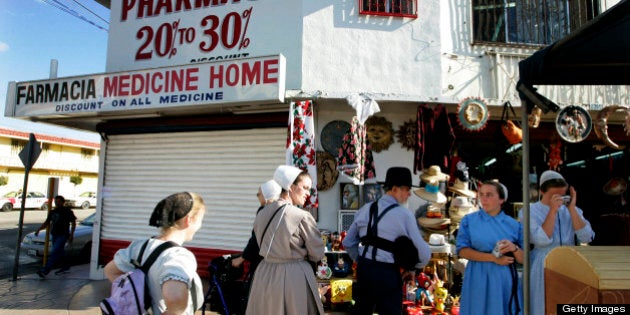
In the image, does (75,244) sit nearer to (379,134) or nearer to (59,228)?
(59,228)

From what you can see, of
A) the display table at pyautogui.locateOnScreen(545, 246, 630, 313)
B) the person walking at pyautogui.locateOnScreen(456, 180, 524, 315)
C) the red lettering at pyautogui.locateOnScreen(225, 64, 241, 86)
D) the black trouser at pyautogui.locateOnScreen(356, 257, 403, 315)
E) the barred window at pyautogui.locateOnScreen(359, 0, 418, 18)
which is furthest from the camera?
the barred window at pyautogui.locateOnScreen(359, 0, 418, 18)

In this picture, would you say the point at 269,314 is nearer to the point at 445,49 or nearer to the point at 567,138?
the point at 567,138

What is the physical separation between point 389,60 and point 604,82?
401cm

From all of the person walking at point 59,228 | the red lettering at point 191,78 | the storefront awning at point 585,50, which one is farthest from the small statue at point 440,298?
the person walking at point 59,228

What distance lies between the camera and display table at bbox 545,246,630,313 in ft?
6.07

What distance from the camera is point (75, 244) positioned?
9969mm

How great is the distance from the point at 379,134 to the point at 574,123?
9.45 ft

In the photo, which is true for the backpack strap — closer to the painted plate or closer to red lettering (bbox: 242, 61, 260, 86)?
the painted plate

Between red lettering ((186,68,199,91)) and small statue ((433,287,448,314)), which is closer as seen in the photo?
small statue ((433,287,448,314))

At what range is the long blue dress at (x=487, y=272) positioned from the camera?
3121 mm

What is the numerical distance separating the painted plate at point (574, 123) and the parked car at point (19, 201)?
31295 millimetres

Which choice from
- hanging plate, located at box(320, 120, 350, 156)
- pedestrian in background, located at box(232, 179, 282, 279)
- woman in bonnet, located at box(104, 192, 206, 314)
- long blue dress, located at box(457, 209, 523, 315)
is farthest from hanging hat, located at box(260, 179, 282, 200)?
hanging plate, located at box(320, 120, 350, 156)

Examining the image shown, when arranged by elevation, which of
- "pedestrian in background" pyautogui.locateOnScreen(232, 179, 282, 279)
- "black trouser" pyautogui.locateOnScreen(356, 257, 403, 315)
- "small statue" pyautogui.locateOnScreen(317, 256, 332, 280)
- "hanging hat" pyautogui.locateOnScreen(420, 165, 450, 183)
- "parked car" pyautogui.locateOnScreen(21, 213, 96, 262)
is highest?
"hanging hat" pyautogui.locateOnScreen(420, 165, 450, 183)

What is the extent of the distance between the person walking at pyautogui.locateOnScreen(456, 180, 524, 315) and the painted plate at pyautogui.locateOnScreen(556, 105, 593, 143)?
224 cm
